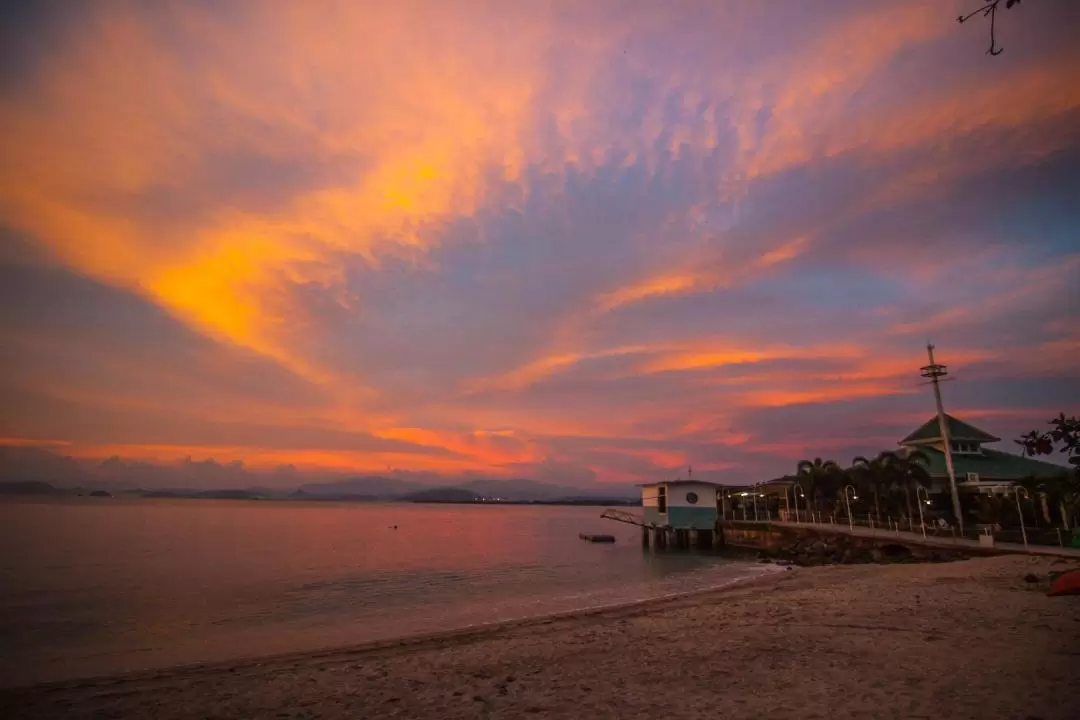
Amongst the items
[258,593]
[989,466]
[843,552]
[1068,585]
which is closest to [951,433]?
[989,466]

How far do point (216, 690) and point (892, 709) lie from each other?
42.2ft

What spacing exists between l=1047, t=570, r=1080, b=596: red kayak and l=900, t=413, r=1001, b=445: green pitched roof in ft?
135

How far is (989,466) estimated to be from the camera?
168 feet

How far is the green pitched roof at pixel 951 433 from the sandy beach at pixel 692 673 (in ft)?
139

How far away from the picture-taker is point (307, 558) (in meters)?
50.8

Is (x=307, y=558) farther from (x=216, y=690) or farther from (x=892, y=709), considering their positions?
(x=892, y=709)

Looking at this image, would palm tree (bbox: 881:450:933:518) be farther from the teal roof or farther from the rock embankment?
the rock embankment

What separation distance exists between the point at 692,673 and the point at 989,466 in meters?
55.8

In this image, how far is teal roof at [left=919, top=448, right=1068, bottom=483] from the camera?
4941cm

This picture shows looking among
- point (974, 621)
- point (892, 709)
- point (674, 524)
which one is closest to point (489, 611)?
point (974, 621)

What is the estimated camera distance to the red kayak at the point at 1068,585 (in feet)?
50.4

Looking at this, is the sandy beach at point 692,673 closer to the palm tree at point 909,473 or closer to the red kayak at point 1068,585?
the red kayak at point 1068,585

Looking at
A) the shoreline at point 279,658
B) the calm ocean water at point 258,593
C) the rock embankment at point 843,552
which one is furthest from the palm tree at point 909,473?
the shoreline at point 279,658

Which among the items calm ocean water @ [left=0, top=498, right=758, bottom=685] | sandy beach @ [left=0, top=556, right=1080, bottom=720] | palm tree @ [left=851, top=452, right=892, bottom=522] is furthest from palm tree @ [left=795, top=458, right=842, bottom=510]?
sandy beach @ [left=0, top=556, right=1080, bottom=720]
